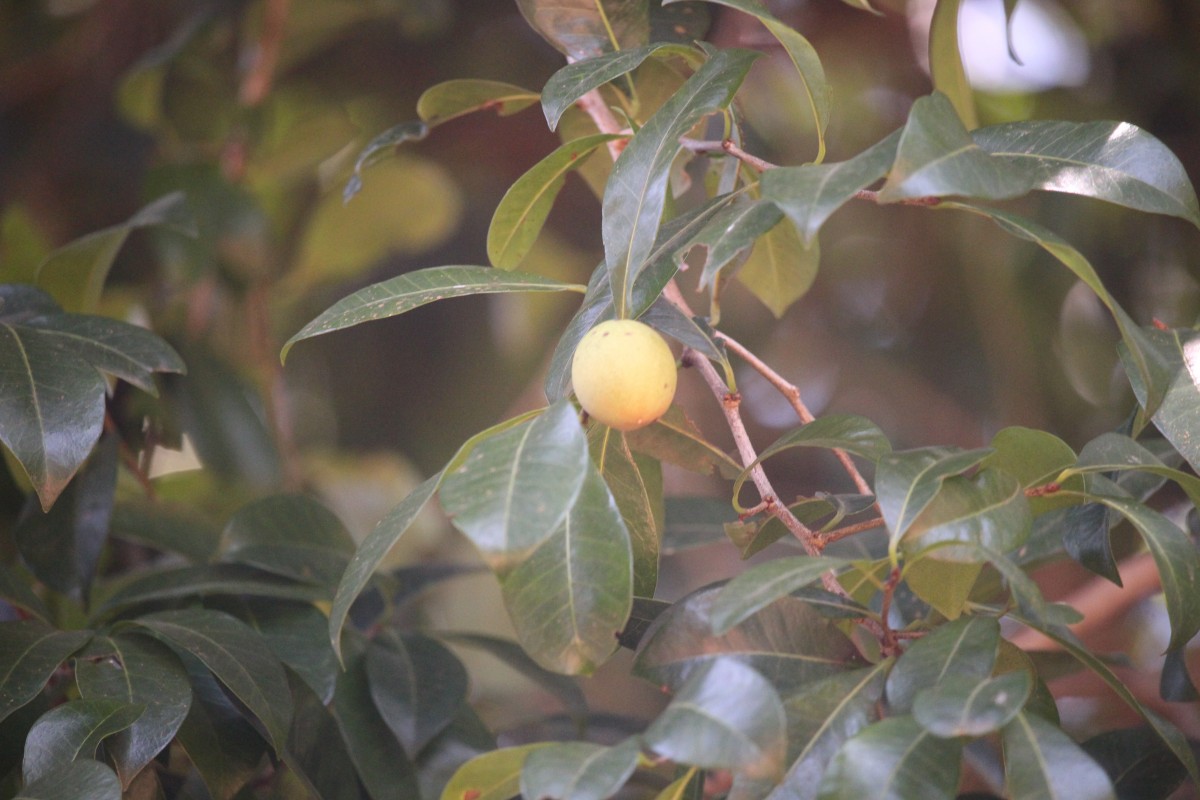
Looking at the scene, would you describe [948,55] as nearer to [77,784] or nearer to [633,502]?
[633,502]

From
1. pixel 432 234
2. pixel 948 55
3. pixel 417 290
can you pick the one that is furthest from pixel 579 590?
pixel 432 234

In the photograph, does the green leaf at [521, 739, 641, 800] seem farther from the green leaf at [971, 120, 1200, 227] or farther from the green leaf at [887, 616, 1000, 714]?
the green leaf at [971, 120, 1200, 227]

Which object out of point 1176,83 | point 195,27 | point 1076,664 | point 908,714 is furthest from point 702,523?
point 1176,83

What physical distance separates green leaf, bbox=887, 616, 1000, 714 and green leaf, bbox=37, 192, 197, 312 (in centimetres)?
70

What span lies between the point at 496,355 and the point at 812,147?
0.66 m

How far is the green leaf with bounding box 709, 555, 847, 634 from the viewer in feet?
1.39

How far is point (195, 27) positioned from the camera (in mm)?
1253

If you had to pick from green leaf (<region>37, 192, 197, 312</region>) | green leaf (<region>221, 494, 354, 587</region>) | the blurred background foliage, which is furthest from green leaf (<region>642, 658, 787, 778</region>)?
the blurred background foliage

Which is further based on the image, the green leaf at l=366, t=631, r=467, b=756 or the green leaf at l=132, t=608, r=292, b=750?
the green leaf at l=366, t=631, r=467, b=756

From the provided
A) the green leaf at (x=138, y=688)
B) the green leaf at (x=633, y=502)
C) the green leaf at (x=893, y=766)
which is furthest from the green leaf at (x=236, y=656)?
the green leaf at (x=893, y=766)

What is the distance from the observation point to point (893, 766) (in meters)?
0.42

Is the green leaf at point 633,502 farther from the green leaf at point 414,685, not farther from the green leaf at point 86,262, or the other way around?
the green leaf at point 86,262

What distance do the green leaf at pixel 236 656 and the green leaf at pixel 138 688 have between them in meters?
0.01

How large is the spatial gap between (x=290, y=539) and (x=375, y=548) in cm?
38
